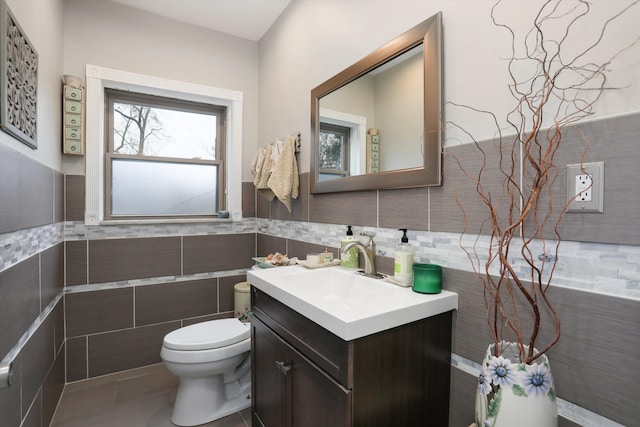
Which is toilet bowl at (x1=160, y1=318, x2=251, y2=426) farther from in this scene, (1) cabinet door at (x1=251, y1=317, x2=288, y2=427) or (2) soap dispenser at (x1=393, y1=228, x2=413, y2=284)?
(2) soap dispenser at (x1=393, y1=228, x2=413, y2=284)

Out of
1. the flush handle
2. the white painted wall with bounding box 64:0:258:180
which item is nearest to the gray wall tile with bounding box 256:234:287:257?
the white painted wall with bounding box 64:0:258:180

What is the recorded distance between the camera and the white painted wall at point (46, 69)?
4.24 ft

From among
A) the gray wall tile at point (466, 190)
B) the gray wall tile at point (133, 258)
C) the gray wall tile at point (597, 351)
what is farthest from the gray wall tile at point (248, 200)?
the gray wall tile at point (597, 351)

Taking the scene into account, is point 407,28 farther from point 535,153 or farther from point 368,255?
point 368,255

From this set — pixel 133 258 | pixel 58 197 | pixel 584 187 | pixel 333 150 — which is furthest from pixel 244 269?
pixel 584 187

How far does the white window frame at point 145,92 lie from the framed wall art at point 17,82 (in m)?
0.73

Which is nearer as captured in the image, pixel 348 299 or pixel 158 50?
pixel 348 299

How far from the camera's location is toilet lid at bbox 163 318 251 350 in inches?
66.2

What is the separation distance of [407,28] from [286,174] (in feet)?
3.59

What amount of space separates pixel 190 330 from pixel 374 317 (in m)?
1.43

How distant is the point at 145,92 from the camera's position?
92.7 inches

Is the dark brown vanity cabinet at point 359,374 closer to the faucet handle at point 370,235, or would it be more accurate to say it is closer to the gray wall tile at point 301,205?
the faucet handle at point 370,235

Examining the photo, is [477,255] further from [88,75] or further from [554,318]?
[88,75]

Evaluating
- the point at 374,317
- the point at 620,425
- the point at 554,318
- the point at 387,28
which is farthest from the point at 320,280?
the point at 387,28
